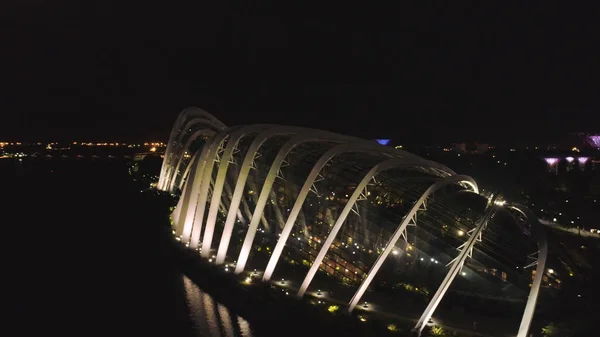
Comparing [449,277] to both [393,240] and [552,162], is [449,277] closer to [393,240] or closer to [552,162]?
[393,240]

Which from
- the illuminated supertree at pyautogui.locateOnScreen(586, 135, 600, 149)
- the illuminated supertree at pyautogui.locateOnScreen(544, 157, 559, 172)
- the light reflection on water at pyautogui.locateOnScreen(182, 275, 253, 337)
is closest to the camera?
the light reflection on water at pyautogui.locateOnScreen(182, 275, 253, 337)

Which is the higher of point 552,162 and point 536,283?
point 552,162

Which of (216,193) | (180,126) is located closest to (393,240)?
(216,193)

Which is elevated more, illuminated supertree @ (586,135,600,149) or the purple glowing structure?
illuminated supertree @ (586,135,600,149)

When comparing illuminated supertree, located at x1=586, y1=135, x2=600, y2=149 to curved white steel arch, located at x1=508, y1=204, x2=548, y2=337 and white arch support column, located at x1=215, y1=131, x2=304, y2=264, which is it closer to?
white arch support column, located at x1=215, y1=131, x2=304, y2=264

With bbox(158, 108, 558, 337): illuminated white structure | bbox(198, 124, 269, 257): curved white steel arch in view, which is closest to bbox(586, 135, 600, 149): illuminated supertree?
bbox(158, 108, 558, 337): illuminated white structure

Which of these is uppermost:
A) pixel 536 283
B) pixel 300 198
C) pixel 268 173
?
pixel 268 173
